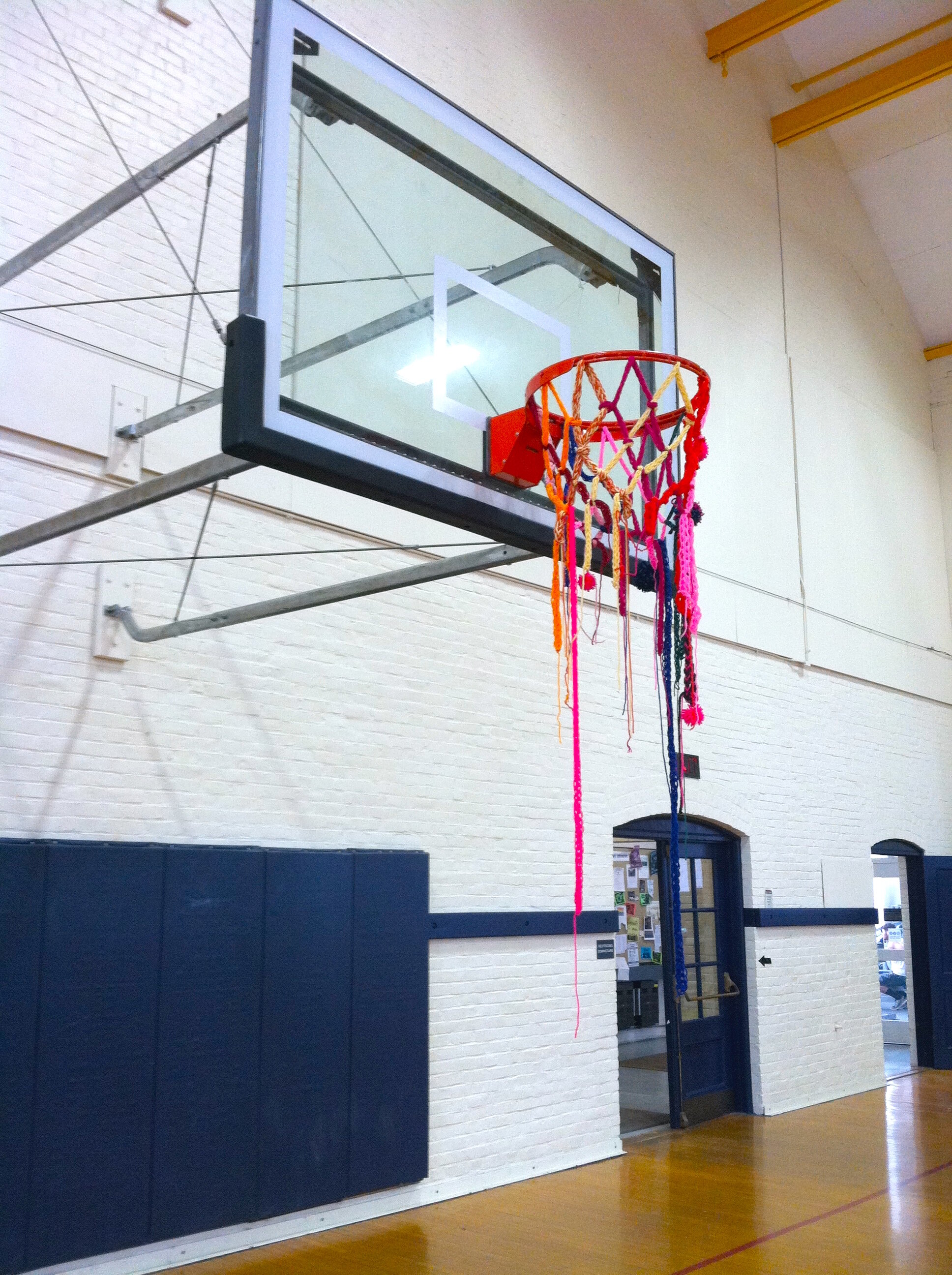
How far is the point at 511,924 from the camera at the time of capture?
6742 mm

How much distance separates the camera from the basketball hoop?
397 cm

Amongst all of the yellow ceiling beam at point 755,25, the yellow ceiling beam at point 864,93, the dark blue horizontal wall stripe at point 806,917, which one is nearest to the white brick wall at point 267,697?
the dark blue horizontal wall stripe at point 806,917

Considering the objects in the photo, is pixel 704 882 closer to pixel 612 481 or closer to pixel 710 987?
pixel 710 987

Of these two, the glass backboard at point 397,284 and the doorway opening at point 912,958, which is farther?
the doorway opening at point 912,958

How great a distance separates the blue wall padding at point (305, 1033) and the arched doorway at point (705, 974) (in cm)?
281

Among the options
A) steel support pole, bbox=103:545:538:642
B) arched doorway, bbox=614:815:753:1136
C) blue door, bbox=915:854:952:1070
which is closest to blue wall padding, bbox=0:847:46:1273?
steel support pole, bbox=103:545:538:642

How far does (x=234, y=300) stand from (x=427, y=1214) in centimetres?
499

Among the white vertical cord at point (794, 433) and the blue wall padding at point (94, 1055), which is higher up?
the white vertical cord at point (794, 433)

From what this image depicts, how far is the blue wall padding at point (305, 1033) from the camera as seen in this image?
5.38 m

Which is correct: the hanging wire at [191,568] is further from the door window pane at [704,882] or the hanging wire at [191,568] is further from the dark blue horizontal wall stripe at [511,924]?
the door window pane at [704,882]

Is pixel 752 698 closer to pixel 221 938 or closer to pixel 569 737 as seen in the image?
pixel 569 737

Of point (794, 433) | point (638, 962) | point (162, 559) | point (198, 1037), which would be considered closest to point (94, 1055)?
point (198, 1037)

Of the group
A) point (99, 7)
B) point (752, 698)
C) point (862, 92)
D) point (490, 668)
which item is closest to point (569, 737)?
point (490, 668)

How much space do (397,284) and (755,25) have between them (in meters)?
7.39
